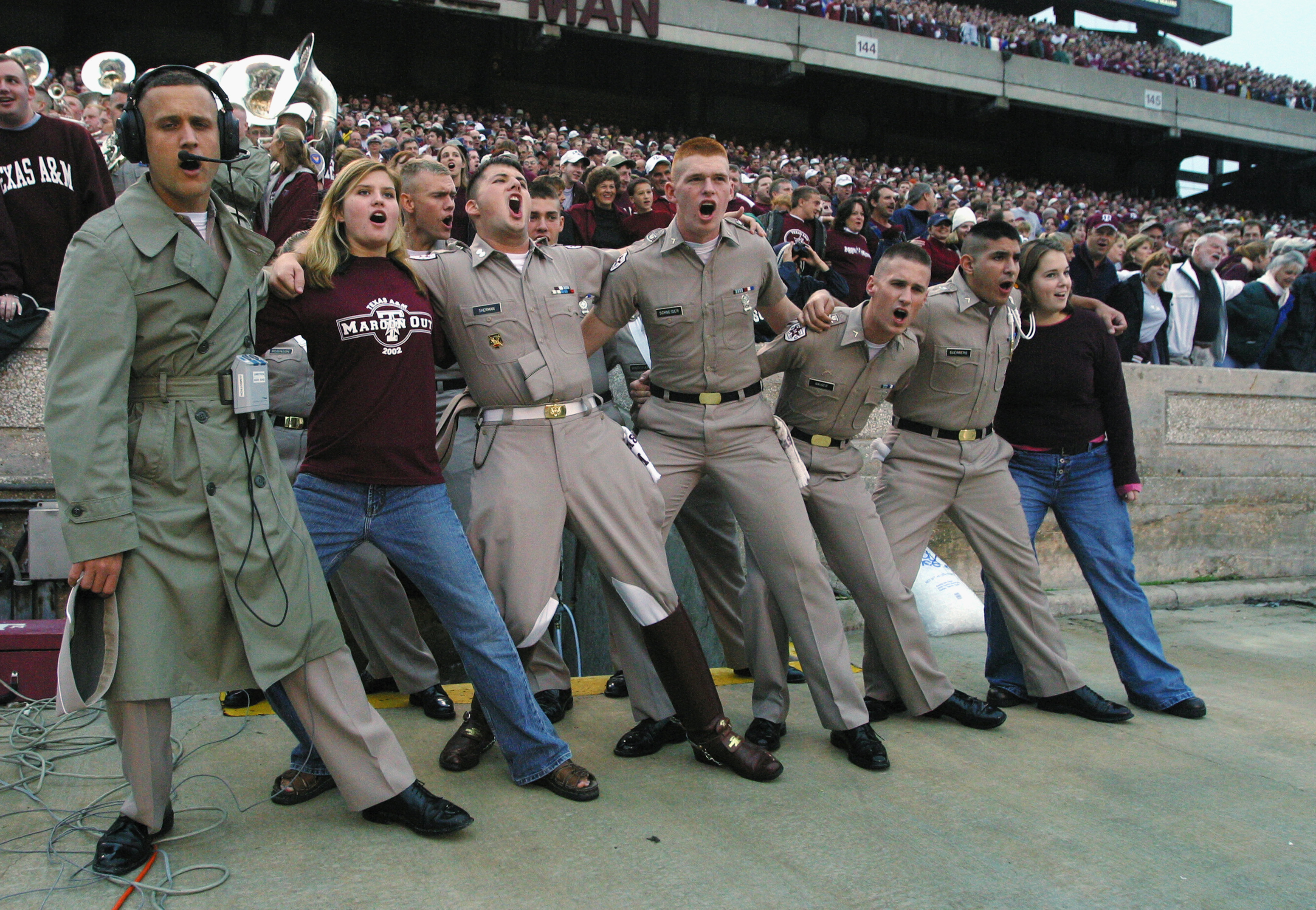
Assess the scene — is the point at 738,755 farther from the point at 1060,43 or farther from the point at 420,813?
the point at 1060,43

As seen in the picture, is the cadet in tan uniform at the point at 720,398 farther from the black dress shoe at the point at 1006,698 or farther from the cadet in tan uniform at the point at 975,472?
the black dress shoe at the point at 1006,698

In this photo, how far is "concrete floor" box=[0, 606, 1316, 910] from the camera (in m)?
2.93

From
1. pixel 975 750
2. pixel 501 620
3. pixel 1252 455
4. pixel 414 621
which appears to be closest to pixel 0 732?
pixel 414 621

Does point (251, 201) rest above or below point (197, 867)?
above

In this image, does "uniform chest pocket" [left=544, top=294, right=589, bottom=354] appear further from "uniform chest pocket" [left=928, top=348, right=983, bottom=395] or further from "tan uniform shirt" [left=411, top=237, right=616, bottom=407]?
"uniform chest pocket" [left=928, top=348, right=983, bottom=395]

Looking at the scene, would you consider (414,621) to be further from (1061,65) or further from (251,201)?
(1061,65)

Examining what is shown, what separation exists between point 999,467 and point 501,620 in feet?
8.37

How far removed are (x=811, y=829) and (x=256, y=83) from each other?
10171 mm

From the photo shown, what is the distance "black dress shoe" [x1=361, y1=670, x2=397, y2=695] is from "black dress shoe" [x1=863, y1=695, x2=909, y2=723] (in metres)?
2.15

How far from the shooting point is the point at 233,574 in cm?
299

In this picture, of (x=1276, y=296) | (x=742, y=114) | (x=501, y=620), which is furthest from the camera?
(x=742, y=114)

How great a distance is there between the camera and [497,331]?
3.86m

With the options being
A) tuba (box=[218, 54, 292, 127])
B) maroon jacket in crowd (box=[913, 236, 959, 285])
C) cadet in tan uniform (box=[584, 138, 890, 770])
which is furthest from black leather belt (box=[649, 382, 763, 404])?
tuba (box=[218, 54, 292, 127])

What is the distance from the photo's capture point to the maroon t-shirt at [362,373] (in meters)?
3.47
